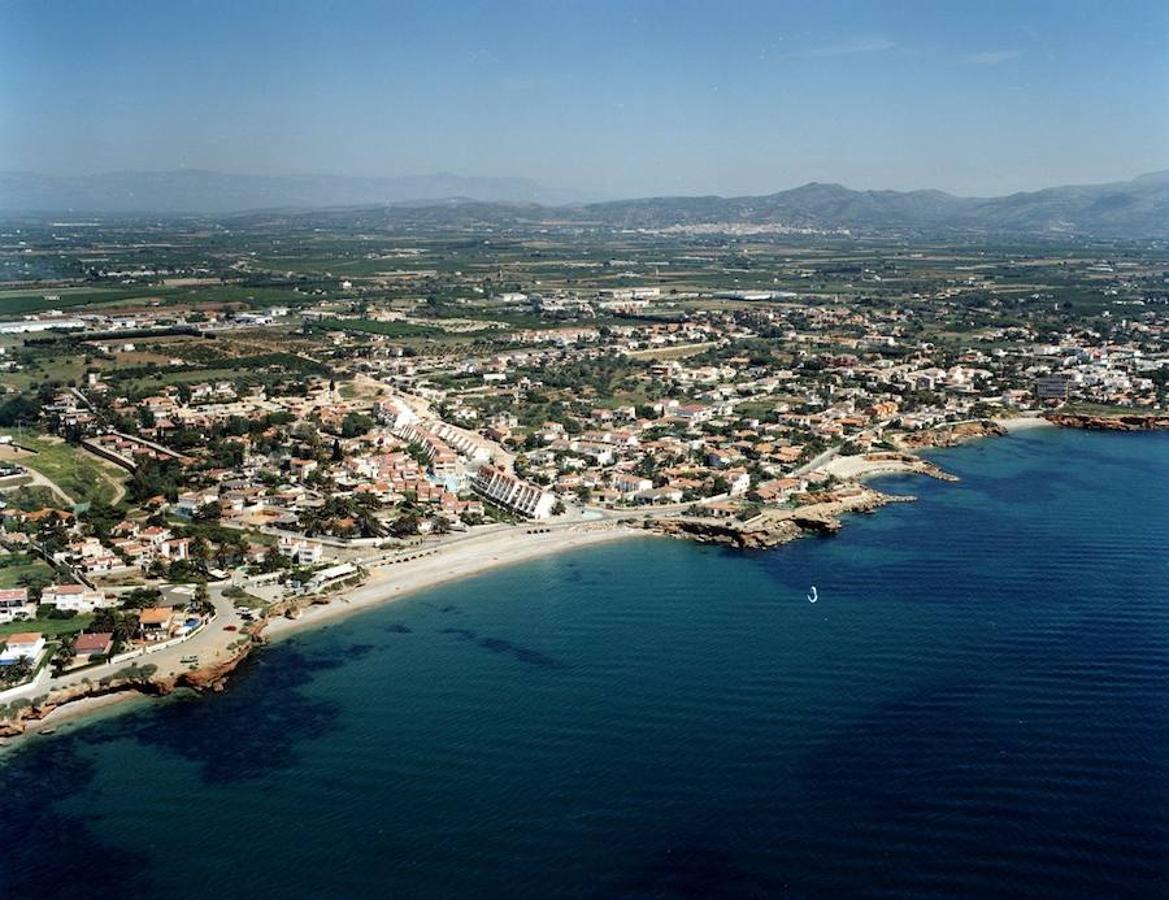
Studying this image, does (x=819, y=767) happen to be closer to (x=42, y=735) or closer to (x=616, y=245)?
(x=42, y=735)

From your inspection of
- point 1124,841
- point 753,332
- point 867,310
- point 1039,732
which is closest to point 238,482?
point 1039,732

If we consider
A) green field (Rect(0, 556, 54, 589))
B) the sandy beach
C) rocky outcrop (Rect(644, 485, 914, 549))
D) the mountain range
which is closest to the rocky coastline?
the sandy beach

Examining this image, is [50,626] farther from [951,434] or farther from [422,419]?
[951,434]

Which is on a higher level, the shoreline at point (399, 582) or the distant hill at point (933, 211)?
the distant hill at point (933, 211)

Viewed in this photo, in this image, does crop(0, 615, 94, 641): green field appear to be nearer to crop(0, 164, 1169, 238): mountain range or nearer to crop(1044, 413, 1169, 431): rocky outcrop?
crop(1044, 413, 1169, 431): rocky outcrop

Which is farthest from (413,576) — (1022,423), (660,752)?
(1022,423)

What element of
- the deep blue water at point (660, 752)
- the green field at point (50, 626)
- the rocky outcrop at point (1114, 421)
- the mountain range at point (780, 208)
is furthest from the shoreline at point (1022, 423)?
the mountain range at point (780, 208)

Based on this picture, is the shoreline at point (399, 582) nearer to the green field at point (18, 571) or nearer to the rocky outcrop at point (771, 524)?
the rocky outcrop at point (771, 524)
